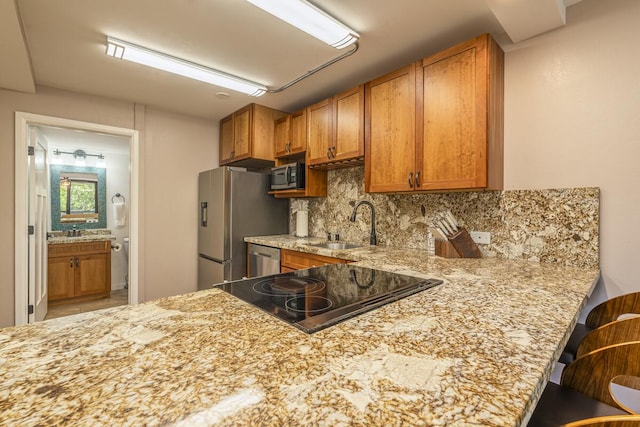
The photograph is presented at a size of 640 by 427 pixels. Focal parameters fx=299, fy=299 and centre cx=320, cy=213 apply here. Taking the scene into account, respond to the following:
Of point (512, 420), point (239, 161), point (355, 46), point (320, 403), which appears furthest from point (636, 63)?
point (239, 161)

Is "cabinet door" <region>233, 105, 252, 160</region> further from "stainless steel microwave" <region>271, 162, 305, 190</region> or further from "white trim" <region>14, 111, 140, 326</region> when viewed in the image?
"white trim" <region>14, 111, 140, 326</region>

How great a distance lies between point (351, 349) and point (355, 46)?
1.99 metres

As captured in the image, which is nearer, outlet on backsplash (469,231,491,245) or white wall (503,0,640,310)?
white wall (503,0,640,310)

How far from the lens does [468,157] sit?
1779mm

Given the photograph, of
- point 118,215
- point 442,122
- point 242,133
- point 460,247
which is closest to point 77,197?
point 118,215

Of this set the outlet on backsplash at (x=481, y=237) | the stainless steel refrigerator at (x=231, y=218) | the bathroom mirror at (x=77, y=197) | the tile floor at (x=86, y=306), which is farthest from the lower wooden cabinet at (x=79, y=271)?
the outlet on backsplash at (x=481, y=237)

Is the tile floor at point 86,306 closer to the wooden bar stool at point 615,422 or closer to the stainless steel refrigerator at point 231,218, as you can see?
the stainless steel refrigerator at point 231,218

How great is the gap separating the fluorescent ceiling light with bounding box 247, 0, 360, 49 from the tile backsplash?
47.3 inches

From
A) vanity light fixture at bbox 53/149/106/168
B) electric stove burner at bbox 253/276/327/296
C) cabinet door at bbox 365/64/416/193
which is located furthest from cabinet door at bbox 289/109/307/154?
vanity light fixture at bbox 53/149/106/168

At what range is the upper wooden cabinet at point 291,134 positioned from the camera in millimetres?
2955

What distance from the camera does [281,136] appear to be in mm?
3215

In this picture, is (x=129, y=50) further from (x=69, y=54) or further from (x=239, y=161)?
(x=239, y=161)

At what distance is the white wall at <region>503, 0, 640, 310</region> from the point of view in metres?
1.51

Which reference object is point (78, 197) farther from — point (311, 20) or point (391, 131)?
point (391, 131)
